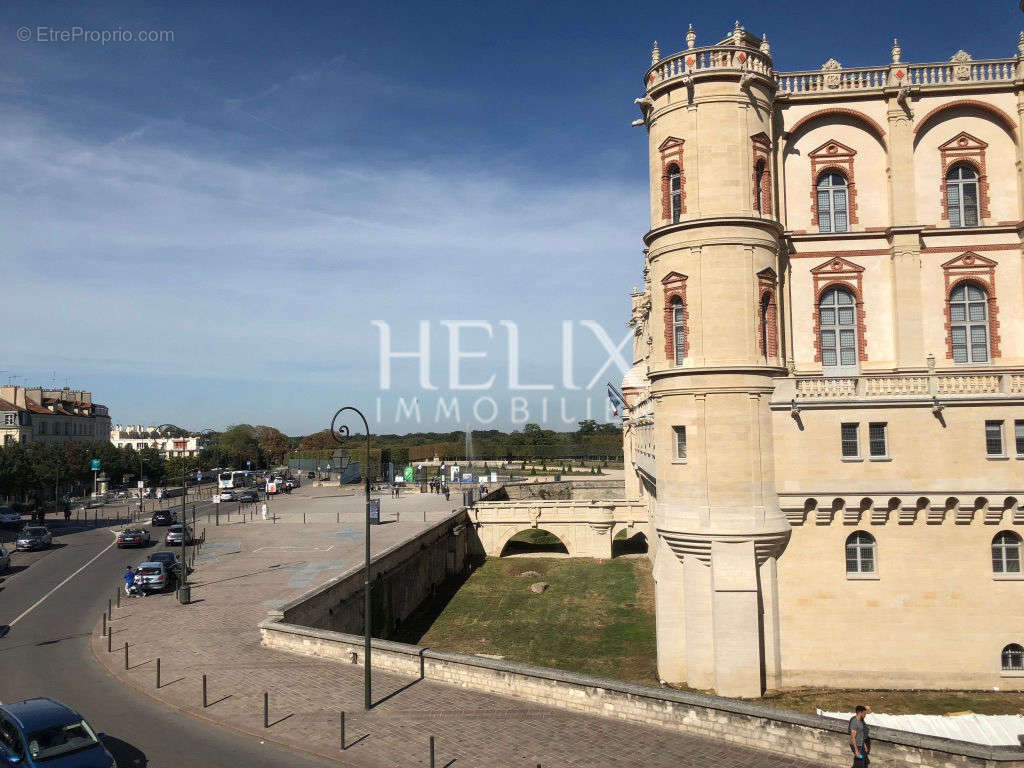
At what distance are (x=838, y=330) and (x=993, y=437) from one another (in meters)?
6.26

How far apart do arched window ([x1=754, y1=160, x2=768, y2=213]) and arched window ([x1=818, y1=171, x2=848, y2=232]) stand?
12.3 feet

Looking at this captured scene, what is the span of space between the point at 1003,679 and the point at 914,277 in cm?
1419

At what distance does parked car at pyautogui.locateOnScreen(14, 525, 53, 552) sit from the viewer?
140 ft

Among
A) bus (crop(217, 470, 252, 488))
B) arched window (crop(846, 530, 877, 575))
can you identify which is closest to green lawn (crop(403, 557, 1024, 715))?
arched window (crop(846, 530, 877, 575))

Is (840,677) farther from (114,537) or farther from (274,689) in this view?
(114,537)

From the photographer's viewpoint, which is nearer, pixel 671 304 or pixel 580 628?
pixel 671 304

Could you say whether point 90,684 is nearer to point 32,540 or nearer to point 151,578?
point 151,578

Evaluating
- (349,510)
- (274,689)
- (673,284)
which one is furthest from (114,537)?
(673,284)

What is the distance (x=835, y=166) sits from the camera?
27.3m

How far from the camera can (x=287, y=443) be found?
17400 centimetres

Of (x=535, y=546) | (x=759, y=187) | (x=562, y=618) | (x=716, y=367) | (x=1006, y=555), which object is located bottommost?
(x=562, y=618)

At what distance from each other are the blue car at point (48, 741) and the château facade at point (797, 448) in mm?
17510

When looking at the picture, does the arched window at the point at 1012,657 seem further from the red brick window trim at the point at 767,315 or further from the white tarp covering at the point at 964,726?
the red brick window trim at the point at 767,315

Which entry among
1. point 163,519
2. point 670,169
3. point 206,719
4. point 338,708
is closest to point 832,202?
point 670,169
